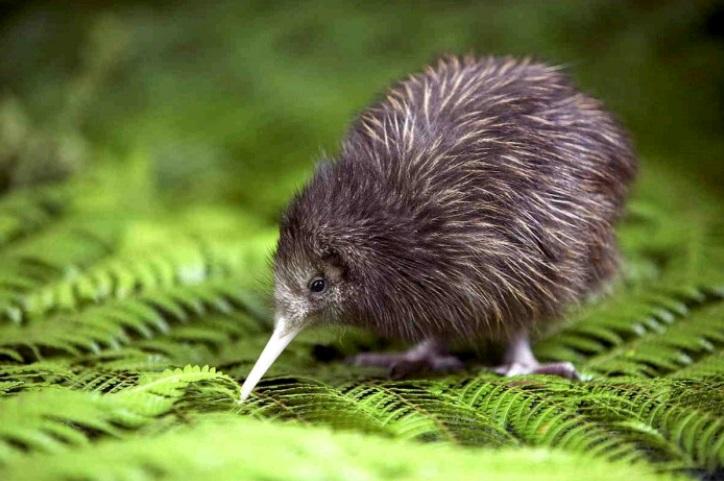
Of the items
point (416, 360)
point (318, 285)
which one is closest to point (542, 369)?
point (416, 360)

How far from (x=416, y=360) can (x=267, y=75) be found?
3160 millimetres

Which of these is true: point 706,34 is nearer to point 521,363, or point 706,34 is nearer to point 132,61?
point 521,363

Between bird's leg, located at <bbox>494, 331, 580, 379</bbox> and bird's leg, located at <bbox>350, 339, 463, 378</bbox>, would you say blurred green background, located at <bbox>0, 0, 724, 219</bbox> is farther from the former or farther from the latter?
bird's leg, located at <bbox>494, 331, 580, 379</bbox>

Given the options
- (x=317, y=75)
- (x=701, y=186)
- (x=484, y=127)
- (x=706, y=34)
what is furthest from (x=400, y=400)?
(x=706, y=34)

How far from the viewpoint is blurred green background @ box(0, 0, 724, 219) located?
486cm

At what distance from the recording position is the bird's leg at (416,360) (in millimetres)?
3109

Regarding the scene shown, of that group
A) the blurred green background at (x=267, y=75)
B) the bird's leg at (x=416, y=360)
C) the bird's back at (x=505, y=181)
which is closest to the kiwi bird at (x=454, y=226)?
the bird's back at (x=505, y=181)

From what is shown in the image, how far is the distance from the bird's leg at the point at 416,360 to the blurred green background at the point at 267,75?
140 cm

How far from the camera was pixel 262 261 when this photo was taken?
3729 millimetres

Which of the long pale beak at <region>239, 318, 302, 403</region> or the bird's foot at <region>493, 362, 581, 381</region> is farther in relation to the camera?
the bird's foot at <region>493, 362, 581, 381</region>

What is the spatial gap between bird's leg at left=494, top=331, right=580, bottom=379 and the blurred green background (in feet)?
5.79

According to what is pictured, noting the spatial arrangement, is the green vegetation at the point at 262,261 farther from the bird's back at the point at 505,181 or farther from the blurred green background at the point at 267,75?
the bird's back at the point at 505,181

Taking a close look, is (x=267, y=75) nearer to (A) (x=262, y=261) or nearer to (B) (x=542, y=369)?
(A) (x=262, y=261)

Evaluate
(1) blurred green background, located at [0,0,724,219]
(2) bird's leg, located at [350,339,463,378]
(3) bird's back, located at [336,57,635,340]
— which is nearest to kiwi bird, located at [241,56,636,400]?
(3) bird's back, located at [336,57,635,340]
